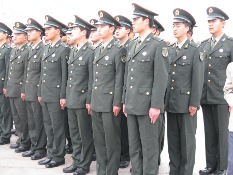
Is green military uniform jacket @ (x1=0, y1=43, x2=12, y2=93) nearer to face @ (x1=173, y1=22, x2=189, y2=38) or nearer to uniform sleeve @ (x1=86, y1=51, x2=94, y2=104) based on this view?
uniform sleeve @ (x1=86, y1=51, x2=94, y2=104)

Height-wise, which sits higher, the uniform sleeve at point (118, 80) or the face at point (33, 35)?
the face at point (33, 35)

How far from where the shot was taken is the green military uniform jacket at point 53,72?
16.2 ft

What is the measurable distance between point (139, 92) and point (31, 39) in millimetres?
2319

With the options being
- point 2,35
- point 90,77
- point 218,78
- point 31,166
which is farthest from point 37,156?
point 218,78

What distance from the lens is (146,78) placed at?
3811mm

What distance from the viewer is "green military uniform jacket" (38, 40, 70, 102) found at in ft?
16.2

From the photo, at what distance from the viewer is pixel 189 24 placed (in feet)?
14.0

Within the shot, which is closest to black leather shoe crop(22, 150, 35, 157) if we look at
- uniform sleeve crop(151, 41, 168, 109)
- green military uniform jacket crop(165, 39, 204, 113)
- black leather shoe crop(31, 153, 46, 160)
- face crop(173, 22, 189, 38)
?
black leather shoe crop(31, 153, 46, 160)

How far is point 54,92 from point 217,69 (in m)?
2.06

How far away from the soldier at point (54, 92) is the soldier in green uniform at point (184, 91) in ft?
4.71

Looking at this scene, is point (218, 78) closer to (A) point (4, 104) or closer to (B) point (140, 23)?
(B) point (140, 23)

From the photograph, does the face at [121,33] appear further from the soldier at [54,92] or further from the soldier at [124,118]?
the soldier at [54,92]

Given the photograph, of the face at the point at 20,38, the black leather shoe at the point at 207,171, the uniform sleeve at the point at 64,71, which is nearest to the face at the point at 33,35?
the face at the point at 20,38

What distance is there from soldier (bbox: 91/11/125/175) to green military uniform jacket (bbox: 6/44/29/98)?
164cm
